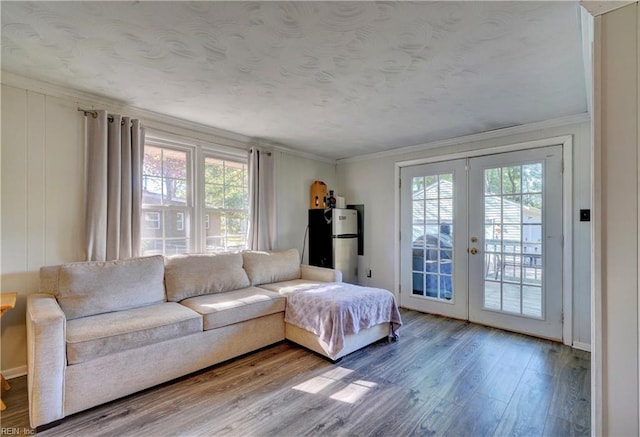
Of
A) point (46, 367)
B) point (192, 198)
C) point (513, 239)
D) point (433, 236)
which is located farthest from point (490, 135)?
point (46, 367)

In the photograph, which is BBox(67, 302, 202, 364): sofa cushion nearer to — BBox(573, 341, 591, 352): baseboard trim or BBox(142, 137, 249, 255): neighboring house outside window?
BBox(142, 137, 249, 255): neighboring house outside window

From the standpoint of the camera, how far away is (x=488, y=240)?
3525 mm

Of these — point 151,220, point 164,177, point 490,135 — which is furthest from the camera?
point 490,135

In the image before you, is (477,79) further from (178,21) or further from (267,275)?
(267,275)

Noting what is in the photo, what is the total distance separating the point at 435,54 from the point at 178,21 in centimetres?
153

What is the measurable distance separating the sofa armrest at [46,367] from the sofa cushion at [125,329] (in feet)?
0.29

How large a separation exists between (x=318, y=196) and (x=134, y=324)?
302 centimetres

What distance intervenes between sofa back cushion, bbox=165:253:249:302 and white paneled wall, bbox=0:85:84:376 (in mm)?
786

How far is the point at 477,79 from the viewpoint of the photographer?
7.31 ft

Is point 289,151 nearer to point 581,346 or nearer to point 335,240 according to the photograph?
point 335,240

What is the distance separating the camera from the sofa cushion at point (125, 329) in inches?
73.9

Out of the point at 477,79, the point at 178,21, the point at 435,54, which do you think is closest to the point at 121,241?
the point at 178,21

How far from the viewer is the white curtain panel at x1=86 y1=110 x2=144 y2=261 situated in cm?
259

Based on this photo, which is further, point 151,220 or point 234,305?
point 151,220
